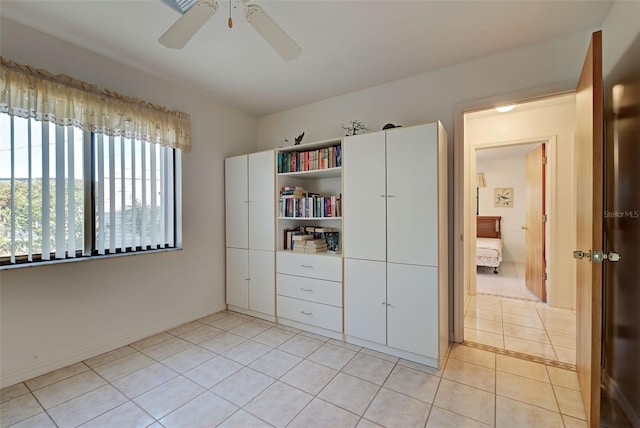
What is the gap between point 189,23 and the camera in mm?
1456

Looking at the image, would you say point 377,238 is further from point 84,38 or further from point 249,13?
point 84,38

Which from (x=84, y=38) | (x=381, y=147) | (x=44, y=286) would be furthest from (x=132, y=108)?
(x=381, y=147)

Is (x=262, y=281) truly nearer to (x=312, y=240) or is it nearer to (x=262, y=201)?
(x=312, y=240)

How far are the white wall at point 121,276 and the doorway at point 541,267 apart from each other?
2.70 meters

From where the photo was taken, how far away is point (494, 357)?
2221 millimetres

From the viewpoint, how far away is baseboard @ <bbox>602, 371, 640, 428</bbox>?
4.83ft

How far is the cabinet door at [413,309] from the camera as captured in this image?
208 cm

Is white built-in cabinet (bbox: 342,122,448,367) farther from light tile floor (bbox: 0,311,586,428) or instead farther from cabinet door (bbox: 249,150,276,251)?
cabinet door (bbox: 249,150,276,251)

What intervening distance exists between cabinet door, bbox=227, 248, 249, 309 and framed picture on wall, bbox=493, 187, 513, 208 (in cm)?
590

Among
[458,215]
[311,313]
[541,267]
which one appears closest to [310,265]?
[311,313]

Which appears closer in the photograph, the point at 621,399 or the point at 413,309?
the point at 621,399

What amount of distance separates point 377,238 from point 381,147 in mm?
750

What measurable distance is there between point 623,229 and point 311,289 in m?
2.23

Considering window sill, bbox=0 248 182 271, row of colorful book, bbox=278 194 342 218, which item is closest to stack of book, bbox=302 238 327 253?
row of colorful book, bbox=278 194 342 218
